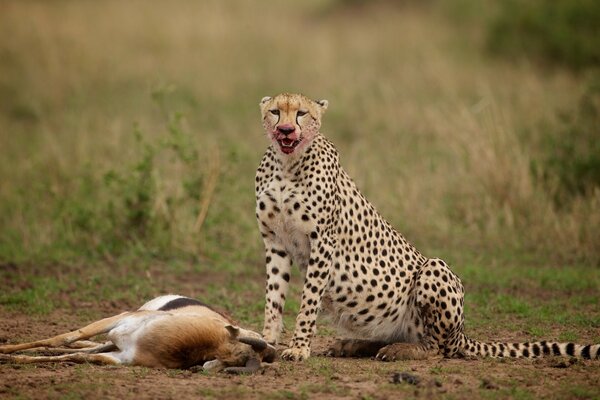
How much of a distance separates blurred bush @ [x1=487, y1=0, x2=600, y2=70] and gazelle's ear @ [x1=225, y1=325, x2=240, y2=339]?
10.6 m

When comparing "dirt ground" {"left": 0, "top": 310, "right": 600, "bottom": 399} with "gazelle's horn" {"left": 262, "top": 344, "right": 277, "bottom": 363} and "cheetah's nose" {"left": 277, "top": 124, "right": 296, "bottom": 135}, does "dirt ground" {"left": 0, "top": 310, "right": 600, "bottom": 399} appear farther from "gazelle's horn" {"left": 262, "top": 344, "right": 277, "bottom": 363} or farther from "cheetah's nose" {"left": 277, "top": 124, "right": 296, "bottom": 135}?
→ "cheetah's nose" {"left": 277, "top": 124, "right": 296, "bottom": 135}

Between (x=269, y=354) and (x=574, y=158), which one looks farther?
(x=574, y=158)

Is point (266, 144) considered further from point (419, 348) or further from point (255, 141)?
point (419, 348)

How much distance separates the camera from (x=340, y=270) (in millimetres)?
5688

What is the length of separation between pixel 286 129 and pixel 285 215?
50 cm

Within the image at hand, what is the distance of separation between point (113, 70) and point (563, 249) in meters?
8.15

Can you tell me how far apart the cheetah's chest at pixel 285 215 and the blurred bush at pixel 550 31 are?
9.77 meters

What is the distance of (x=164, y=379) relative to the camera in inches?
189

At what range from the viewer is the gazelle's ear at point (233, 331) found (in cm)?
498

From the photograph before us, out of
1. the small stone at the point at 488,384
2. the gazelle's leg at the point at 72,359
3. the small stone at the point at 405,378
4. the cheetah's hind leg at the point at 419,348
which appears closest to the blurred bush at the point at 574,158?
the cheetah's hind leg at the point at 419,348

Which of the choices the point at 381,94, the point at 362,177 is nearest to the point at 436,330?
the point at 362,177

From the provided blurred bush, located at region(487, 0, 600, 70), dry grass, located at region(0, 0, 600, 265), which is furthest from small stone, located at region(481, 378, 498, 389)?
blurred bush, located at region(487, 0, 600, 70)

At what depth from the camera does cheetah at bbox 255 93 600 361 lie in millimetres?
5520

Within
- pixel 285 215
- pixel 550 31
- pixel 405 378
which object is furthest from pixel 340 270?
pixel 550 31
